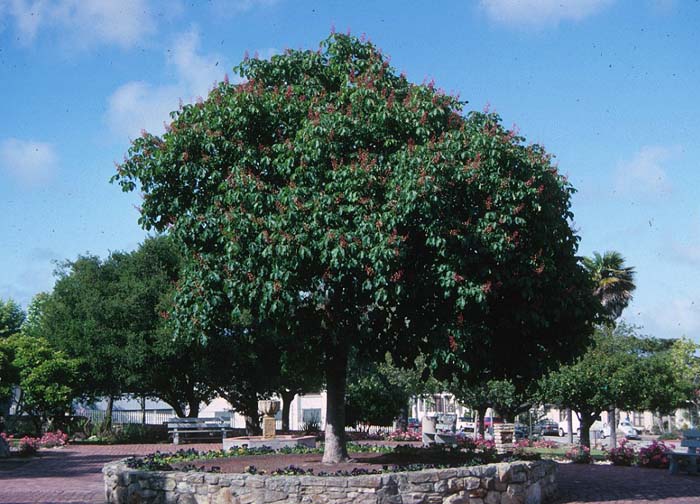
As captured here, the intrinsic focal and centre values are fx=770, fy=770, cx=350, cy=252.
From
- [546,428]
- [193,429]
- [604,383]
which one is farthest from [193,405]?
[546,428]

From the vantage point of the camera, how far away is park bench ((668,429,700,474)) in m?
18.2

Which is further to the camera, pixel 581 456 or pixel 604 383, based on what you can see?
pixel 604 383

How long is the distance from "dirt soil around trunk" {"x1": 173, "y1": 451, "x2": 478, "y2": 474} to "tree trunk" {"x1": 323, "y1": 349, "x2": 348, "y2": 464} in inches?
9.2

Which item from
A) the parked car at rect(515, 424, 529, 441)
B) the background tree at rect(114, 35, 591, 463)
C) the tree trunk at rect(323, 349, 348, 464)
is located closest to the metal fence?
the parked car at rect(515, 424, 529, 441)

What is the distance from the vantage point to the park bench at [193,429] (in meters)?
29.2

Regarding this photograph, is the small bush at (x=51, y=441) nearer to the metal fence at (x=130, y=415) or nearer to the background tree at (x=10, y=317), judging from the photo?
the metal fence at (x=130, y=415)

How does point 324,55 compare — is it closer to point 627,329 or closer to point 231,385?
point 231,385

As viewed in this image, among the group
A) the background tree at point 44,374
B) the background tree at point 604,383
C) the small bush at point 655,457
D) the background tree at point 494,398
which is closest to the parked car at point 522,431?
the background tree at point 494,398

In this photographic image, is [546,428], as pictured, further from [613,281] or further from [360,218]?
[360,218]

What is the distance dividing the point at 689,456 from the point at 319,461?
9236 millimetres

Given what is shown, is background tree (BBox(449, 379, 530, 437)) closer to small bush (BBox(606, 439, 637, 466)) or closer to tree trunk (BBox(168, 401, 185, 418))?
small bush (BBox(606, 439, 637, 466))

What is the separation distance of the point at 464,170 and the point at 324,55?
4.37 metres

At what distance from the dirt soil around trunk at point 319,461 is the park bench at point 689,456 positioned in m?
6.19

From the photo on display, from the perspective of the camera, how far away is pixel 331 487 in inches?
450
